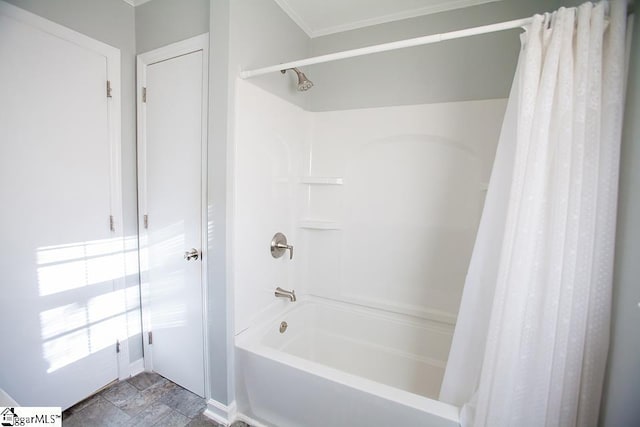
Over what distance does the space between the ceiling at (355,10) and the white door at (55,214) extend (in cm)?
122

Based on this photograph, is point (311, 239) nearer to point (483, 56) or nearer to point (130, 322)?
point (130, 322)

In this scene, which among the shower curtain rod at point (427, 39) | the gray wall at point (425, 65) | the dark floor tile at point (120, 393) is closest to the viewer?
the shower curtain rod at point (427, 39)

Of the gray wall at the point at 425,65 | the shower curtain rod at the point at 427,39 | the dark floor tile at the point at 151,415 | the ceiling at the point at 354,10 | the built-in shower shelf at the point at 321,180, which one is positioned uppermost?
Result: the ceiling at the point at 354,10

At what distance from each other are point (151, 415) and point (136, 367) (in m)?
0.47

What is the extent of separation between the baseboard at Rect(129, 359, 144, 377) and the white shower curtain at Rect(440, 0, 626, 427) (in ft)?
7.07

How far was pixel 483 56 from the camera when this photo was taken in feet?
5.45

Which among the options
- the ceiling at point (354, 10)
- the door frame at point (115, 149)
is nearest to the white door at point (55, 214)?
the door frame at point (115, 149)

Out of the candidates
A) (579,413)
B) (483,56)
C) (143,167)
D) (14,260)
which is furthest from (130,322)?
(483,56)

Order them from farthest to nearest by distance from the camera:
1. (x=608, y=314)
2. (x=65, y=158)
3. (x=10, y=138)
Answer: (x=65, y=158) < (x=10, y=138) < (x=608, y=314)

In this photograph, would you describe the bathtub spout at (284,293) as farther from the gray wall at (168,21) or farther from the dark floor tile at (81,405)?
the gray wall at (168,21)

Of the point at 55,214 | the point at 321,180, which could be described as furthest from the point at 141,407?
the point at 321,180

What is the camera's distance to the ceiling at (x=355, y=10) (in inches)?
67.2

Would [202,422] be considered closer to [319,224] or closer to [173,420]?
[173,420]

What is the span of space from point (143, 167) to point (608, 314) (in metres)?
2.41
